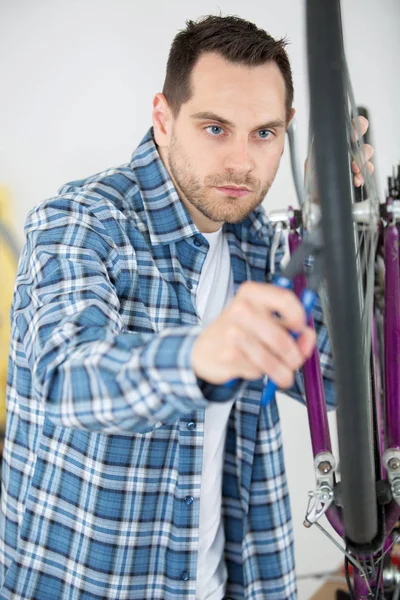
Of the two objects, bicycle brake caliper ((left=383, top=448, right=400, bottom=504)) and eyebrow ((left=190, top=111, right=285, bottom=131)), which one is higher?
eyebrow ((left=190, top=111, right=285, bottom=131))

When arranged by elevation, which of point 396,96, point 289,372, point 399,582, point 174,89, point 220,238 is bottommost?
point 399,582

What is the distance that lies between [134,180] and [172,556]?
56 cm

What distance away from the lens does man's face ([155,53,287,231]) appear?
3.19ft

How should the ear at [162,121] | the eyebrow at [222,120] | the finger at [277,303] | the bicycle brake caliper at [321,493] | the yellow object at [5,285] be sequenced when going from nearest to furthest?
the finger at [277,303], the bicycle brake caliper at [321,493], the eyebrow at [222,120], the ear at [162,121], the yellow object at [5,285]

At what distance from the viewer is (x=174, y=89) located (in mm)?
1060

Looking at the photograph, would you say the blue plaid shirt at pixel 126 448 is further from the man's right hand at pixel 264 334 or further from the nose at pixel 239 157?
the man's right hand at pixel 264 334

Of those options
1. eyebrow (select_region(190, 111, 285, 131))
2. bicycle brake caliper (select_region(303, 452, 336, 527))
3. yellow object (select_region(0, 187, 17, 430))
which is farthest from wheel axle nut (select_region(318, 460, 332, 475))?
yellow object (select_region(0, 187, 17, 430))

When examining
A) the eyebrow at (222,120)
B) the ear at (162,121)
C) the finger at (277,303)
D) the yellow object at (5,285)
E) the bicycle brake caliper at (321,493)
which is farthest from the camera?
the yellow object at (5,285)

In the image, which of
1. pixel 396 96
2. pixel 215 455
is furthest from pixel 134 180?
pixel 396 96

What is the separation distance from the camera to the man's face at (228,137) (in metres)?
0.97

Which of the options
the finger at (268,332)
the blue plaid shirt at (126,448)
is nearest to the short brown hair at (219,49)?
the blue plaid shirt at (126,448)

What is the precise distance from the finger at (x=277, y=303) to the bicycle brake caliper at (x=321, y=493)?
41 cm

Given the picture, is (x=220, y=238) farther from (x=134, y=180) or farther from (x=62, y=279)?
(x=62, y=279)

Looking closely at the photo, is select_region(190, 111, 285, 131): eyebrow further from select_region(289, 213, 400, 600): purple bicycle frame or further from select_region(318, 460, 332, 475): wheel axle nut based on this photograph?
select_region(318, 460, 332, 475): wheel axle nut
